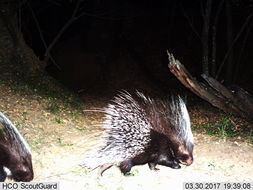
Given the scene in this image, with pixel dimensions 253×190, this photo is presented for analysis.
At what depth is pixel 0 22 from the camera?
7.91m

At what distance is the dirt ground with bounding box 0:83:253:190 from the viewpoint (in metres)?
4.04

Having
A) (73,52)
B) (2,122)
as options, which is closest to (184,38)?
(73,52)

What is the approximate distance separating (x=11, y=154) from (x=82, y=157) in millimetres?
1094

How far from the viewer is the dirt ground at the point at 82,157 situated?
13.2ft

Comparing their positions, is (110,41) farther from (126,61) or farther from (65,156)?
(65,156)
